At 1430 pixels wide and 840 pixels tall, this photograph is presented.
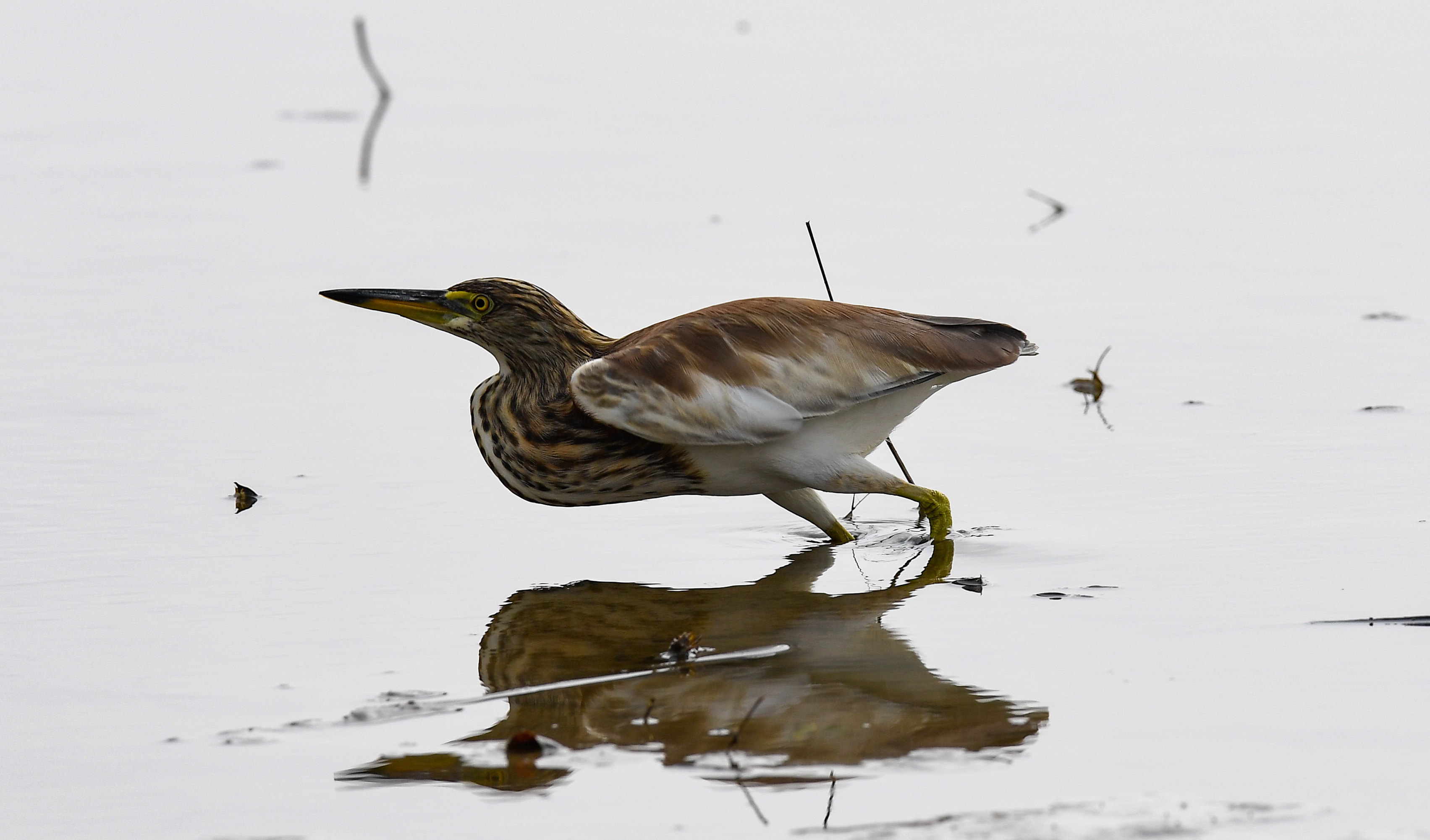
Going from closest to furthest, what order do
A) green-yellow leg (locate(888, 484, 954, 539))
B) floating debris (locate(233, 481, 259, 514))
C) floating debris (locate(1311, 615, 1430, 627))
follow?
floating debris (locate(1311, 615, 1430, 627)) < green-yellow leg (locate(888, 484, 954, 539)) < floating debris (locate(233, 481, 259, 514))

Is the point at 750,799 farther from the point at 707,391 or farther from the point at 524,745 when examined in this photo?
the point at 707,391

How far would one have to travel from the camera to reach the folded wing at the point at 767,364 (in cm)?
538

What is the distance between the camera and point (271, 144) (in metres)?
12.2

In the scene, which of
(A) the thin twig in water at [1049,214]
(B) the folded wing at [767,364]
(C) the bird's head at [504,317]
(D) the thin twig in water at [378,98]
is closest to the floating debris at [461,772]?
(B) the folded wing at [767,364]

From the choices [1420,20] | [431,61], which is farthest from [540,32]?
[1420,20]

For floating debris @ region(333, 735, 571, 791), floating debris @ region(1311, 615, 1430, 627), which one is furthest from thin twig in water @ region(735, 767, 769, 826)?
floating debris @ region(1311, 615, 1430, 627)

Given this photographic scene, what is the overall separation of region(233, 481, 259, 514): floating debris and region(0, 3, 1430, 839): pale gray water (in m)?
0.10

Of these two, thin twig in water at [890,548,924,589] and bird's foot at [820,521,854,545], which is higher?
bird's foot at [820,521,854,545]

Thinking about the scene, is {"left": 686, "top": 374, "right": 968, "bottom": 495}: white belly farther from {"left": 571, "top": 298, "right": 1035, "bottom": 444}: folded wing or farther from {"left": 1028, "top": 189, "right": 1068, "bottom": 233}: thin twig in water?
{"left": 1028, "top": 189, "right": 1068, "bottom": 233}: thin twig in water

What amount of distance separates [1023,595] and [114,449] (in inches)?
133

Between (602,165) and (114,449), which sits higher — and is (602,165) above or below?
above

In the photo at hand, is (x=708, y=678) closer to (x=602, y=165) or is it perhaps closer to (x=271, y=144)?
(x=602, y=165)

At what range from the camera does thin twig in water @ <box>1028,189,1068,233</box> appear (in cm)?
971

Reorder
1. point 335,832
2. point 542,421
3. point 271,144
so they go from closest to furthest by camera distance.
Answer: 1. point 335,832
2. point 542,421
3. point 271,144
